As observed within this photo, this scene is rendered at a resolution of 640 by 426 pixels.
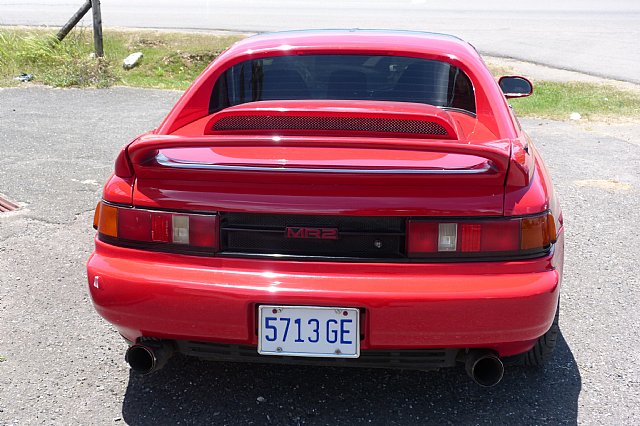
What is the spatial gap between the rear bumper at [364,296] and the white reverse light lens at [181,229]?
2.5 inches

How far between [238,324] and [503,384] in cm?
126

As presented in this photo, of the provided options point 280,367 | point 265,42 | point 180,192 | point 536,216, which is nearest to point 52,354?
point 280,367

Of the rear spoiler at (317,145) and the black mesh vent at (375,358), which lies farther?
the black mesh vent at (375,358)

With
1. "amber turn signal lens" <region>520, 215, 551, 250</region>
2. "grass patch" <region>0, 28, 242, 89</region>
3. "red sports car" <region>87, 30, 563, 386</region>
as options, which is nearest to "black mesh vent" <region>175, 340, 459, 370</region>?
"red sports car" <region>87, 30, 563, 386</region>

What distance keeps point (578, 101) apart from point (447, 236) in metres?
7.85

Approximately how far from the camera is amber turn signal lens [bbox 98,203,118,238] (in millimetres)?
2801

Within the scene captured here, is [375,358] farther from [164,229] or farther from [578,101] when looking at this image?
[578,101]

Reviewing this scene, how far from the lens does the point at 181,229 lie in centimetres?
269

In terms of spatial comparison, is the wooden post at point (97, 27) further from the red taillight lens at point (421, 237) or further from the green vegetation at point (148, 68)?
the red taillight lens at point (421, 237)

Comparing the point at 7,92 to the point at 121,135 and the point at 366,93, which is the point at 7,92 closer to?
the point at 121,135

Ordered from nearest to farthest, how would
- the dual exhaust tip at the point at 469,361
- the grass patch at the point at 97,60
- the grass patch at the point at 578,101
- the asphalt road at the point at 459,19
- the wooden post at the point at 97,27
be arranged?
the dual exhaust tip at the point at 469,361 → the grass patch at the point at 578,101 → the grass patch at the point at 97,60 → the wooden post at the point at 97,27 → the asphalt road at the point at 459,19

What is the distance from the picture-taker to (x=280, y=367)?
3.29 meters

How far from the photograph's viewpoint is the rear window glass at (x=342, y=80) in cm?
351

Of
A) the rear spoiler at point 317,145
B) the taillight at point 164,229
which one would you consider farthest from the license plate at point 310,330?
the rear spoiler at point 317,145
